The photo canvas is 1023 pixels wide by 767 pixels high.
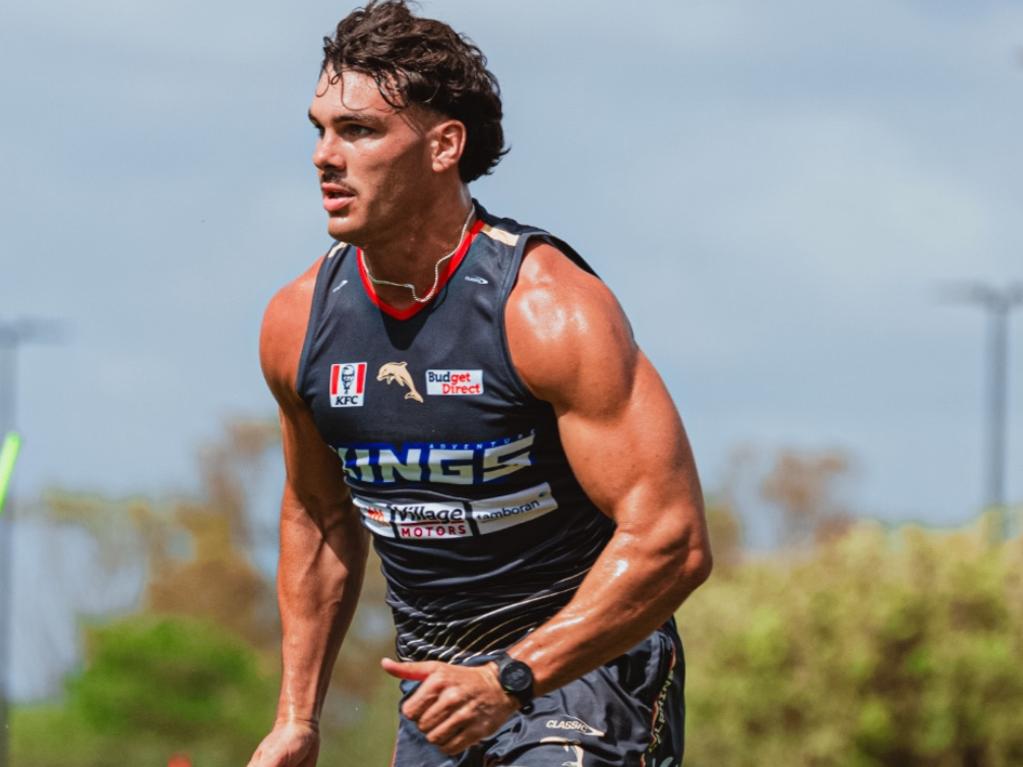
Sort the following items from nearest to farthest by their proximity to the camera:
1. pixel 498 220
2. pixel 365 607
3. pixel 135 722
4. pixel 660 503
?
pixel 660 503
pixel 498 220
pixel 365 607
pixel 135 722

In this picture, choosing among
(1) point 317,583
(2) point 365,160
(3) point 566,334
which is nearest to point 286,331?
(2) point 365,160

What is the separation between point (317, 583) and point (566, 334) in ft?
5.16

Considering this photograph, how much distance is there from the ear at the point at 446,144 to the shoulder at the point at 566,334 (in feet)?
1.56

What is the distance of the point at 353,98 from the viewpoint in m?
5.89

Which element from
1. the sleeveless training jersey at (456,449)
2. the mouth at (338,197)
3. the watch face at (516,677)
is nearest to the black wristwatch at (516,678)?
the watch face at (516,677)

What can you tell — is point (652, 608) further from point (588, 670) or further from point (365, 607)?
point (365, 607)

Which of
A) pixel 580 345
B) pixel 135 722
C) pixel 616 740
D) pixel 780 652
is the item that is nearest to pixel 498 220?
pixel 580 345

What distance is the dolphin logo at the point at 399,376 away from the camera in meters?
5.84

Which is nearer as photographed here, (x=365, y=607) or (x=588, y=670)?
(x=588, y=670)

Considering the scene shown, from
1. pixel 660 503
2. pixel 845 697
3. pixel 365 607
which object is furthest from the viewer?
pixel 365 607

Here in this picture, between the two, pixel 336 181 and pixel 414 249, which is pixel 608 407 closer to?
pixel 414 249

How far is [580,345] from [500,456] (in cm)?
49

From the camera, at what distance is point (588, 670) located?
551 centimetres

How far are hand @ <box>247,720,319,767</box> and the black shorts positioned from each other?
35 centimetres
